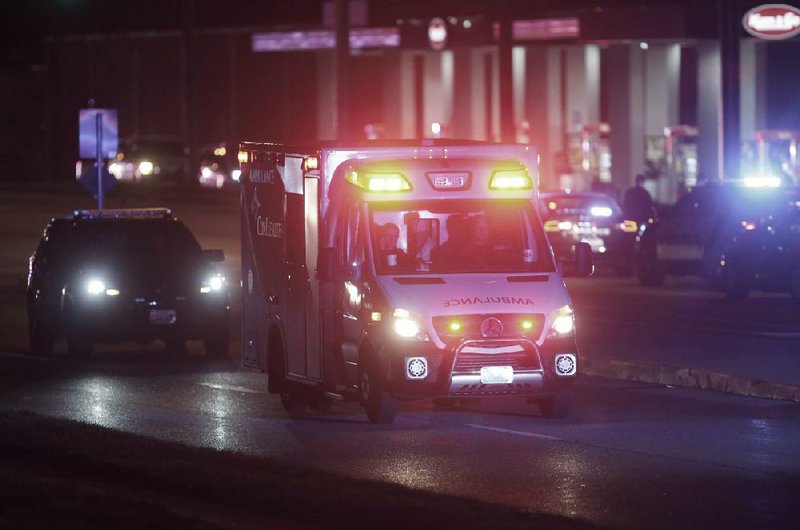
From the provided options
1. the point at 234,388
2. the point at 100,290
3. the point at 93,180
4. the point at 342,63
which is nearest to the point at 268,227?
the point at 234,388

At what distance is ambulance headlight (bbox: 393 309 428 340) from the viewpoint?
48.5 feet

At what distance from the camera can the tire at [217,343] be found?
21.8 meters

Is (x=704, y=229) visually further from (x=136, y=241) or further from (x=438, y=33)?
(x=438, y=33)

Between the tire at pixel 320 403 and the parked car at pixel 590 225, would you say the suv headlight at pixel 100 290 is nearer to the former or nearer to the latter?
the tire at pixel 320 403

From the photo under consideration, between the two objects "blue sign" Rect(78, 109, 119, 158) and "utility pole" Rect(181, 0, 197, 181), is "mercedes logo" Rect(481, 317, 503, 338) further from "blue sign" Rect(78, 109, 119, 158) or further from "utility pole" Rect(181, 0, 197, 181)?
"utility pole" Rect(181, 0, 197, 181)

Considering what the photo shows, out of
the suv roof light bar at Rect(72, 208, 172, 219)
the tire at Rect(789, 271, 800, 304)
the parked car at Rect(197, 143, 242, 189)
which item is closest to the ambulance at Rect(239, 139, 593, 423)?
the suv roof light bar at Rect(72, 208, 172, 219)

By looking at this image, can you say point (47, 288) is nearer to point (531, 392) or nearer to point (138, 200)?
point (531, 392)

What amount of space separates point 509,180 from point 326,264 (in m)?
1.77

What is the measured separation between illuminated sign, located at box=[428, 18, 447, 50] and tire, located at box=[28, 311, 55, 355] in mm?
39684

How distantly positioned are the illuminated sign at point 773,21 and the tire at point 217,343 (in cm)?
3070

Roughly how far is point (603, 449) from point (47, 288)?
34.8 ft

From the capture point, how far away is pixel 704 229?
30000 millimetres

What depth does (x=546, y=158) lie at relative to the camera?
209 feet

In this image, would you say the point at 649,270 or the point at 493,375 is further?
the point at 649,270
